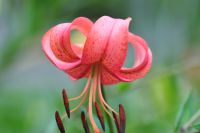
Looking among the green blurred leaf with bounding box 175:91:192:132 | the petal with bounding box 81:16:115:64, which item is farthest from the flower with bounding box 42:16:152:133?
the green blurred leaf with bounding box 175:91:192:132

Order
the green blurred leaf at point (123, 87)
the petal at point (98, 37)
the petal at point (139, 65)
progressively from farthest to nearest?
the green blurred leaf at point (123, 87), the petal at point (139, 65), the petal at point (98, 37)

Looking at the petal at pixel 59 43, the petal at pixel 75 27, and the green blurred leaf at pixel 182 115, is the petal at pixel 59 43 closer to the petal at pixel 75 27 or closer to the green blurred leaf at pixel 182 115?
the petal at pixel 75 27

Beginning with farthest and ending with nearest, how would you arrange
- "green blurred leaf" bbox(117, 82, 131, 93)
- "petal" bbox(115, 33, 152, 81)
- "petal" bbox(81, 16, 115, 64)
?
"green blurred leaf" bbox(117, 82, 131, 93)
"petal" bbox(115, 33, 152, 81)
"petal" bbox(81, 16, 115, 64)

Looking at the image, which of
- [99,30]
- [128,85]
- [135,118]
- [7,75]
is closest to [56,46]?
[99,30]

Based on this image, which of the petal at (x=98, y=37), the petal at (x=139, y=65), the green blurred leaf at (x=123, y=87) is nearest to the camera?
the petal at (x=98, y=37)

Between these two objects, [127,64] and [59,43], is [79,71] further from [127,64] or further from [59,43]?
[127,64]

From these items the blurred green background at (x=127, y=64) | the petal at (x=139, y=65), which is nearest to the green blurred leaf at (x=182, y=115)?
the blurred green background at (x=127, y=64)

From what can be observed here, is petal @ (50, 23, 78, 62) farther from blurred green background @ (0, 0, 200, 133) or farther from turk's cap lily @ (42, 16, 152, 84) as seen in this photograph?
blurred green background @ (0, 0, 200, 133)
